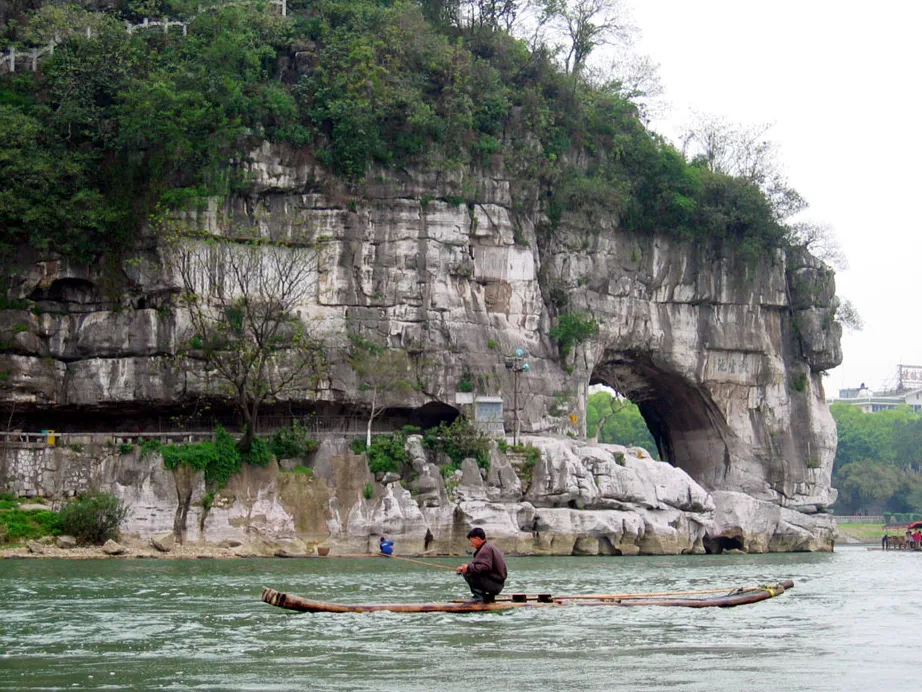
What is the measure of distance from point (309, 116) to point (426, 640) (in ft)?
111

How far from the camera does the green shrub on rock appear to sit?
41438 millimetres

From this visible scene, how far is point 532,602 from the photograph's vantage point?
74.6 feet

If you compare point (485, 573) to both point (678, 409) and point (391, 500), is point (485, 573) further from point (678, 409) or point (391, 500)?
point (678, 409)

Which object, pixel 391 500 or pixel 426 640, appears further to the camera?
pixel 391 500

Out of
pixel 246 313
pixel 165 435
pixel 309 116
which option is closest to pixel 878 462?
pixel 309 116

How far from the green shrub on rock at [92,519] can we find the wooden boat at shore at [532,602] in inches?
790

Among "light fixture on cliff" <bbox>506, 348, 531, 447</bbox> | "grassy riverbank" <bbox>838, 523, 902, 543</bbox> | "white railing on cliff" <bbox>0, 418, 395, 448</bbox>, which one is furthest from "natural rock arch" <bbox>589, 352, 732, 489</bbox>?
"grassy riverbank" <bbox>838, 523, 902, 543</bbox>

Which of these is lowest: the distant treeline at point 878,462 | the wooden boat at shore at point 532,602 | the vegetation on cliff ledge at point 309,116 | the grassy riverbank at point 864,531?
the grassy riverbank at point 864,531

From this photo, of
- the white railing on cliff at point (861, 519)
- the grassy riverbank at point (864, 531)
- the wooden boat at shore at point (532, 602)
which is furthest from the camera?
the white railing on cliff at point (861, 519)

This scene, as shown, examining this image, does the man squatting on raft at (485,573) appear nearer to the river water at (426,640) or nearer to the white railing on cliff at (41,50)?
the river water at (426,640)

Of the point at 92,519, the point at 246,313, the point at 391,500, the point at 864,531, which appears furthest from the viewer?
the point at 864,531

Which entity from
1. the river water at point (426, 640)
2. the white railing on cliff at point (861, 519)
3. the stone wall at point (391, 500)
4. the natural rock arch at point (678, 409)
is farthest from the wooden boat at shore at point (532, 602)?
the white railing on cliff at point (861, 519)

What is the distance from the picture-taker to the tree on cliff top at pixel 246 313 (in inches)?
1831

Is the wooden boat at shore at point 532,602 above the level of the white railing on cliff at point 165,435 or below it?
below
